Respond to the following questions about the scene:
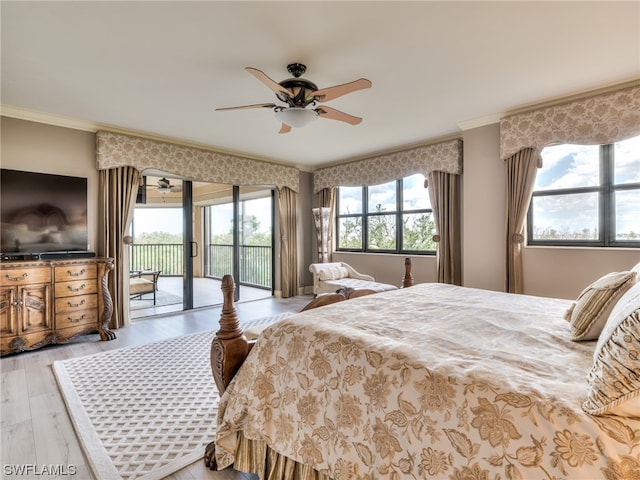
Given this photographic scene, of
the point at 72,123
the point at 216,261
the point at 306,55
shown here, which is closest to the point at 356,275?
the point at 216,261

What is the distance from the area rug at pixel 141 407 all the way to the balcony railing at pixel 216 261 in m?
2.08

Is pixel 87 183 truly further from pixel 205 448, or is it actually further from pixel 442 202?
pixel 442 202

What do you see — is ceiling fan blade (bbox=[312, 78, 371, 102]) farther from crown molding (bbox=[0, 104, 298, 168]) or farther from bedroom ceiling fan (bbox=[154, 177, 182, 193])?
bedroom ceiling fan (bbox=[154, 177, 182, 193])

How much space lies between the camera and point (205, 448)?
186 cm

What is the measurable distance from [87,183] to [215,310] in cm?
250

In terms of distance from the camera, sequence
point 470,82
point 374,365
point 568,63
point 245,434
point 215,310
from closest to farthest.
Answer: point 374,365, point 245,434, point 568,63, point 470,82, point 215,310

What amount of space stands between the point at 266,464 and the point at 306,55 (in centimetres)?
271

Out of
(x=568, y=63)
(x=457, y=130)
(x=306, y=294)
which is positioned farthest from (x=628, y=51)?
(x=306, y=294)

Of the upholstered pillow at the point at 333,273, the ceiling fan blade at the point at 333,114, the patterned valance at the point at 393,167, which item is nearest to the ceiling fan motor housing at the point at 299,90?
the ceiling fan blade at the point at 333,114

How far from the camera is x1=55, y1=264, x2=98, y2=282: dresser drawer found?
11.6ft

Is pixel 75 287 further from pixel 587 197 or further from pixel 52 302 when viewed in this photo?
pixel 587 197

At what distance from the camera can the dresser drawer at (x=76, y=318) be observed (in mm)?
3537

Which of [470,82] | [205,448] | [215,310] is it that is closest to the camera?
[205,448]

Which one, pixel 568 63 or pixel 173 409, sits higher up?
pixel 568 63
